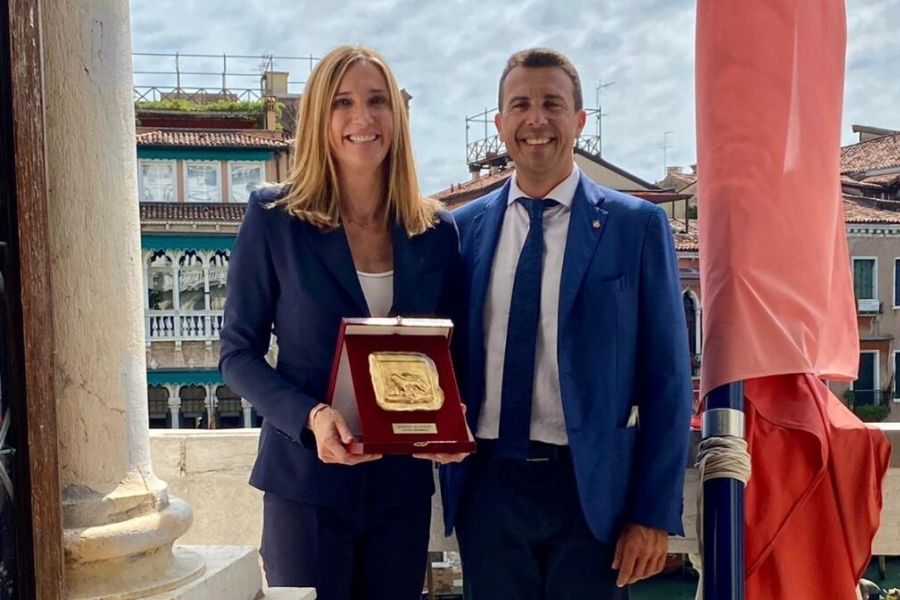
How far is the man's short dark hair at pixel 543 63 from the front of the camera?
2.04 m

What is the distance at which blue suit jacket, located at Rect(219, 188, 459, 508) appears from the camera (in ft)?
6.28

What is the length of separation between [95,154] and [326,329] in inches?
22.0

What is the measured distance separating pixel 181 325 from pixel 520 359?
22.3 metres

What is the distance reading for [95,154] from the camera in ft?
5.57

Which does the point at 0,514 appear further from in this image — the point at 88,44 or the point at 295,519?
the point at 88,44

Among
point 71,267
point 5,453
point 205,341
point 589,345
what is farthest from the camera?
point 205,341

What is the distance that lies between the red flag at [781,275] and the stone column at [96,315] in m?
1.14

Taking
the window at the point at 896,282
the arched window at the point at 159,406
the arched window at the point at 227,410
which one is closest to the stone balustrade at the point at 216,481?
the arched window at the point at 159,406

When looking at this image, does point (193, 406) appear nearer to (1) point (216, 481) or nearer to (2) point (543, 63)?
(1) point (216, 481)

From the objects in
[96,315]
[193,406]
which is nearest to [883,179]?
[193,406]

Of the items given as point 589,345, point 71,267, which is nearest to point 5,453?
point 71,267

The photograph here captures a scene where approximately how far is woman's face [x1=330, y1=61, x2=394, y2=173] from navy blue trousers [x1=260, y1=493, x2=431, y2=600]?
0.74 m

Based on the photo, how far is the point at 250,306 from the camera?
6.38 feet

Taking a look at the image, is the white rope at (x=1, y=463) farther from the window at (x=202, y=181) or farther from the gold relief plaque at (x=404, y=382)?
the window at (x=202, y=181)
